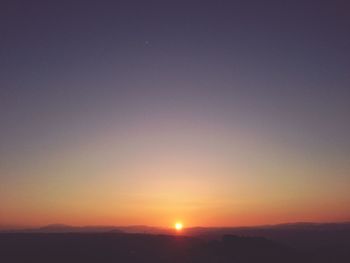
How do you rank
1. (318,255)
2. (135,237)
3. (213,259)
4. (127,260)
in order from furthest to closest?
1. (318,255)
2. (135,237)
3. (213,259)
4. (127,260)

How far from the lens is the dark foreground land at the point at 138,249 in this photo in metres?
45.9

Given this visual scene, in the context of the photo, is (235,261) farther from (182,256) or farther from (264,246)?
(264,246)

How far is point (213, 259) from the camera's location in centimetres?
4872

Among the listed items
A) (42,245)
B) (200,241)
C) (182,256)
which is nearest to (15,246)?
(42,245)

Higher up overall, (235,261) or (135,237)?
(135,237)

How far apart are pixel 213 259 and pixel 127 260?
8366 mm

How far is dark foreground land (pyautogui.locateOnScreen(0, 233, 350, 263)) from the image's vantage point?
4588cm

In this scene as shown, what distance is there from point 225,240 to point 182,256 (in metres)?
11.7

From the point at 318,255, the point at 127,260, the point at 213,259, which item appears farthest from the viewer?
the point at 318,255

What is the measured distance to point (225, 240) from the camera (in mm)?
58875

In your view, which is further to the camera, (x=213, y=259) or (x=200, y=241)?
(x=200, y=241)

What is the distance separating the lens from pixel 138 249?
49719 mm

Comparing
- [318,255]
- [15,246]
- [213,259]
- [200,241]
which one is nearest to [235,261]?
[213,259]

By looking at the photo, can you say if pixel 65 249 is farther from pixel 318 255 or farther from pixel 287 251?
pixel 318 255
